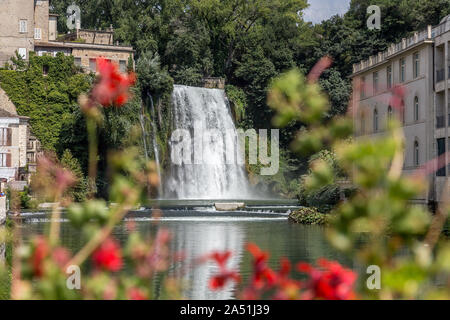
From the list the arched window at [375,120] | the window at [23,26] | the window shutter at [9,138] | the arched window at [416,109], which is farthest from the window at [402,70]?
the window at [23,26]

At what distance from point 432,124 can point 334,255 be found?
716 inches

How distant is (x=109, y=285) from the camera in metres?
4.18

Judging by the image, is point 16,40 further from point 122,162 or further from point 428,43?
point 122,162

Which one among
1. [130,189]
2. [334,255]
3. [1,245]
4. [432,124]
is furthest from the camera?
[432,124]

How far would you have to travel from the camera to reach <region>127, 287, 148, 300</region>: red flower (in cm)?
432

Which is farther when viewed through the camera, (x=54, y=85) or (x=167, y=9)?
(x=167, y=9)

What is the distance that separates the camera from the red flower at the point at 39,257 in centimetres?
370

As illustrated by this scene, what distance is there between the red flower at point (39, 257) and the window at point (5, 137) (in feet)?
175

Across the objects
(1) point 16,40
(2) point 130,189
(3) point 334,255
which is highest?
(1) point 16,40

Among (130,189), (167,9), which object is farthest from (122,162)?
(167,9)

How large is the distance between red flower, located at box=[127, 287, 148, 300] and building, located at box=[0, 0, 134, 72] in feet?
193

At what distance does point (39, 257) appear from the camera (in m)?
3.70

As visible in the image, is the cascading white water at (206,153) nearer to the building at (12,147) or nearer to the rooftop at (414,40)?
the building at (12,147)

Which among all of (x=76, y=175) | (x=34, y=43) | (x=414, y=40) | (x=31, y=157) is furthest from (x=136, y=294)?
(x=34, y=43)
